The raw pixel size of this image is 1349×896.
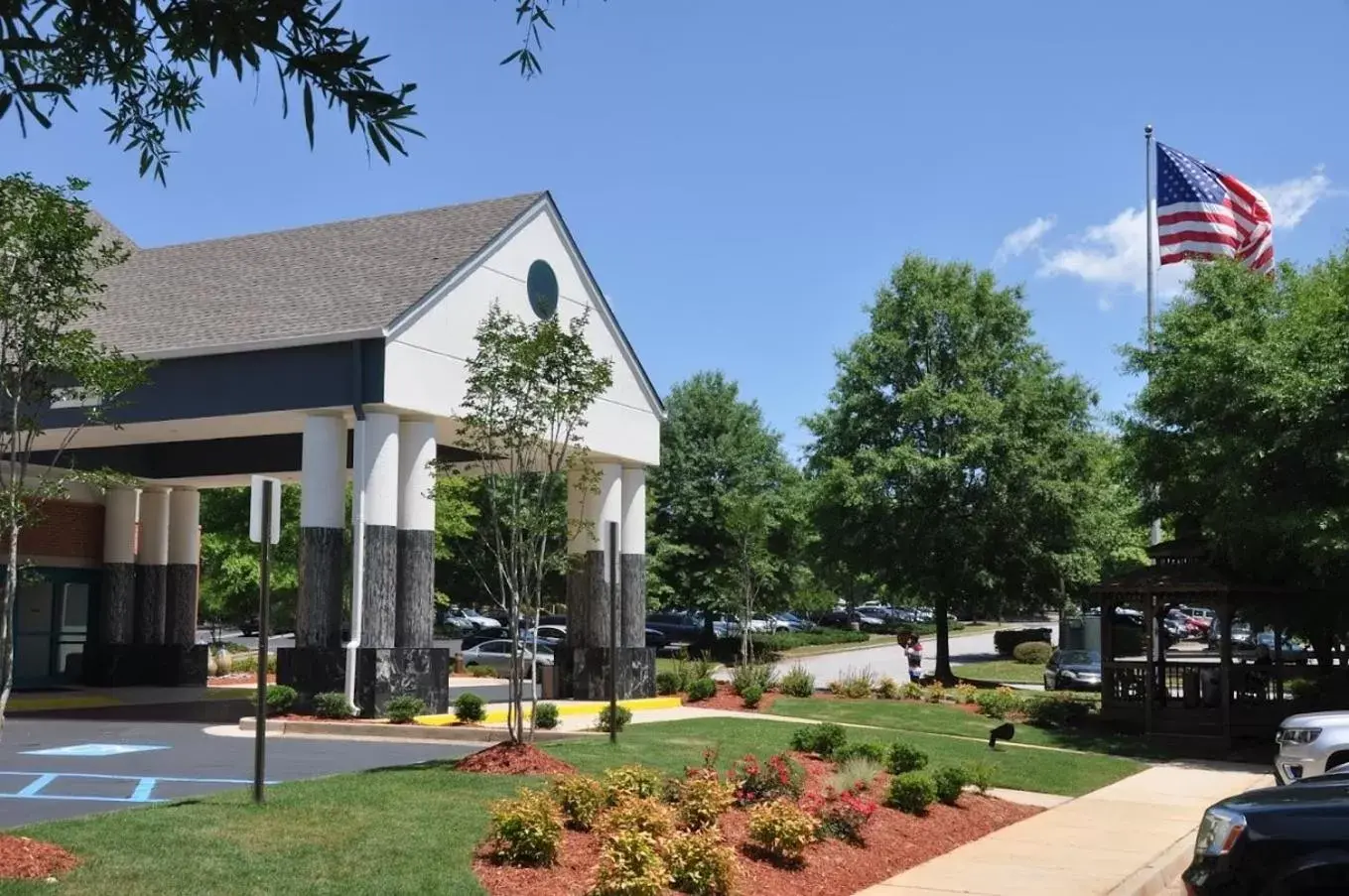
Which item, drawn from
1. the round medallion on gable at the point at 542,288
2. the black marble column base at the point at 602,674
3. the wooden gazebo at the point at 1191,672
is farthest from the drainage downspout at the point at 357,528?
the wooden gazebo at the point at 1191,672

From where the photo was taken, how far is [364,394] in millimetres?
20406

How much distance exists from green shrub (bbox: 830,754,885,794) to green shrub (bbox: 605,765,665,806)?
7.28 ft

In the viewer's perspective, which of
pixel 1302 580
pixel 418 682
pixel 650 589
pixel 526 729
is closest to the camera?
pixel 526 729

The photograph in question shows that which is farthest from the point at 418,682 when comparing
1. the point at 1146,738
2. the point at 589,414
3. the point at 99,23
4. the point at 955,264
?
the point at 955,264

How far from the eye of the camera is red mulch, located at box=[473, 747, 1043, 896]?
899 centimetres

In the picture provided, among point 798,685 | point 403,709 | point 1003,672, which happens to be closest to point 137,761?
point 403,709

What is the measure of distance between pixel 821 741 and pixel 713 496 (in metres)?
33.9

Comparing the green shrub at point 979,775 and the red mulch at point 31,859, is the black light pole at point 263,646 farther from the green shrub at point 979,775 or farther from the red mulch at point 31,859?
the green shrub at point 979,775

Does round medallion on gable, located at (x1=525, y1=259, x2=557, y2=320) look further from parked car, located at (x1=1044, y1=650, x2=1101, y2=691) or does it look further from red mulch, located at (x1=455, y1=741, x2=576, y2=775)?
parked car, located at (x1=1044, y1=650, x2=1101, y2=691)

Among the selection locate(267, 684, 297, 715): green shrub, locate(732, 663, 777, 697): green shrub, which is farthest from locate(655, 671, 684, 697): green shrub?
locate(267, 684, 297, 715): green shrub

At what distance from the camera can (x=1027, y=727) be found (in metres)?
24.4

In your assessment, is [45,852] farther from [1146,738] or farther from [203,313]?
[1146,738]

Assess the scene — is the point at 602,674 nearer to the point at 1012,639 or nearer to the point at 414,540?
the point at 414,540

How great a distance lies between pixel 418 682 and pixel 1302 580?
15.1 metres
